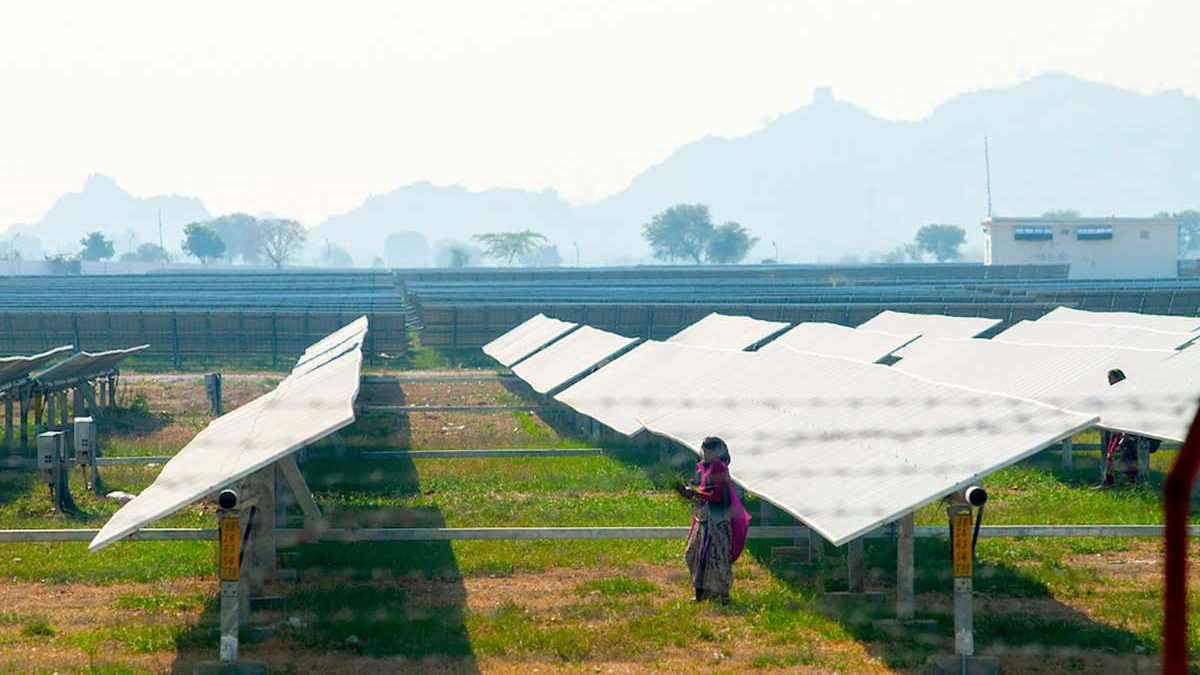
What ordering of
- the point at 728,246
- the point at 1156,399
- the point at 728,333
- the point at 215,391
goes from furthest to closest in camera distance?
the point at 728,246 < the point at 728,333 < the point at 215,391 < the point at 1156,399

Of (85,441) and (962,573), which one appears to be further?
(85,441)

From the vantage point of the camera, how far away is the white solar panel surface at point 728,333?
116 feet

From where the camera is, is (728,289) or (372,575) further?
(728,289)

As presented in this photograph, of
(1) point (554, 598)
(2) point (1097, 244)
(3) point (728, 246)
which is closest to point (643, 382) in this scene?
(1) point (554, 598)

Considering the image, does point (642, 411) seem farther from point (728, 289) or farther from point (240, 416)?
point (728, 289)

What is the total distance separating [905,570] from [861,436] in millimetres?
2497

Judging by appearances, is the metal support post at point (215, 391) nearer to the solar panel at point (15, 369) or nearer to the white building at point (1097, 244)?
the solar panel at point (15, 369)

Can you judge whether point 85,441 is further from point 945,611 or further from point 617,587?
point 945,611

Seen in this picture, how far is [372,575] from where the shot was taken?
615 inches

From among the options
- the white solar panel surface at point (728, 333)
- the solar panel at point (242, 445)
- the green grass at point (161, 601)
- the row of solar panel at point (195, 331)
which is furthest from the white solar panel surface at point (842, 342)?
the row of solar panel at point (195, 331)

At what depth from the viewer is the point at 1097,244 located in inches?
3784

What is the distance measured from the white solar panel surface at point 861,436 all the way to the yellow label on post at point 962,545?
0.51m

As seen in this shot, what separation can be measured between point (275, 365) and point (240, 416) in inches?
1279

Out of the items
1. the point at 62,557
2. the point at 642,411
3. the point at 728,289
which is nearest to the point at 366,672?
the point at 62,557
